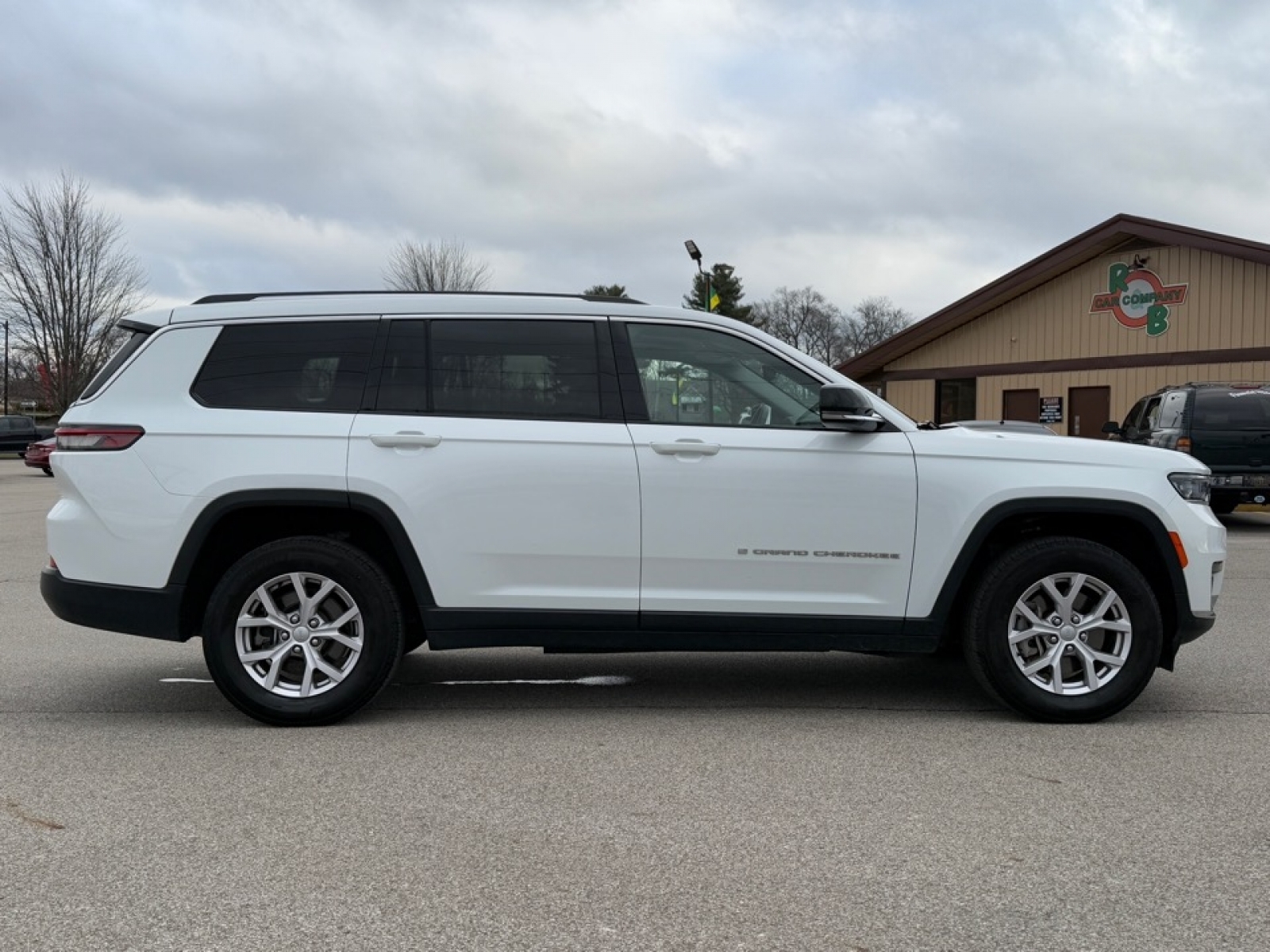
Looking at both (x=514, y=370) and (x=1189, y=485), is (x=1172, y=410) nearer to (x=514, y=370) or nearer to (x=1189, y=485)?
(x=1189, y=485)

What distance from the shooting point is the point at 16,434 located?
37.3 metres

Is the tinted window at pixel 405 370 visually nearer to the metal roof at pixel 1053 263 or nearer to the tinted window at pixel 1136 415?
the tinted window at pixel 1136 415

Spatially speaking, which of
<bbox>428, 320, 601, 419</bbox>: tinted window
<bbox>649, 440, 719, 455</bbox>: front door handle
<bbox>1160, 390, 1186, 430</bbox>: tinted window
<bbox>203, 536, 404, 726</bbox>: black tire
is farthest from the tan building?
<bbox>203, 536, 404, 726</bbox>: black tire

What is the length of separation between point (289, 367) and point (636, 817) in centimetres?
255

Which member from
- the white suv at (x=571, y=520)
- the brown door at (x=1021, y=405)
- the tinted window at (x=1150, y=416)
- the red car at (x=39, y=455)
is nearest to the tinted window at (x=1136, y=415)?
the tinted window at (x=1150, y=416)

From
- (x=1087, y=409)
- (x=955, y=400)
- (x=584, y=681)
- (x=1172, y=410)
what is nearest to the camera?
(x=584, y=681)

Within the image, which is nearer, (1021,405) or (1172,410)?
(1172,410)

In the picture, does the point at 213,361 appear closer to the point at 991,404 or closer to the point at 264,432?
the point at 264,432

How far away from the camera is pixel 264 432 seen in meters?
4.84

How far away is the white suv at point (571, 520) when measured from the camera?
4801 mm

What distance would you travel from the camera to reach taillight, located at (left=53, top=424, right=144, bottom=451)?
15.8ft

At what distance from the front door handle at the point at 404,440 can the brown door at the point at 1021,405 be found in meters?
23.5

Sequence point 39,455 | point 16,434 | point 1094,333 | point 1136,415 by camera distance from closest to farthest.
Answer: point 1136,415 → point 1094,333 → point 39,455 → point 16,434

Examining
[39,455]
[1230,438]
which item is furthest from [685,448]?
[39,455]
